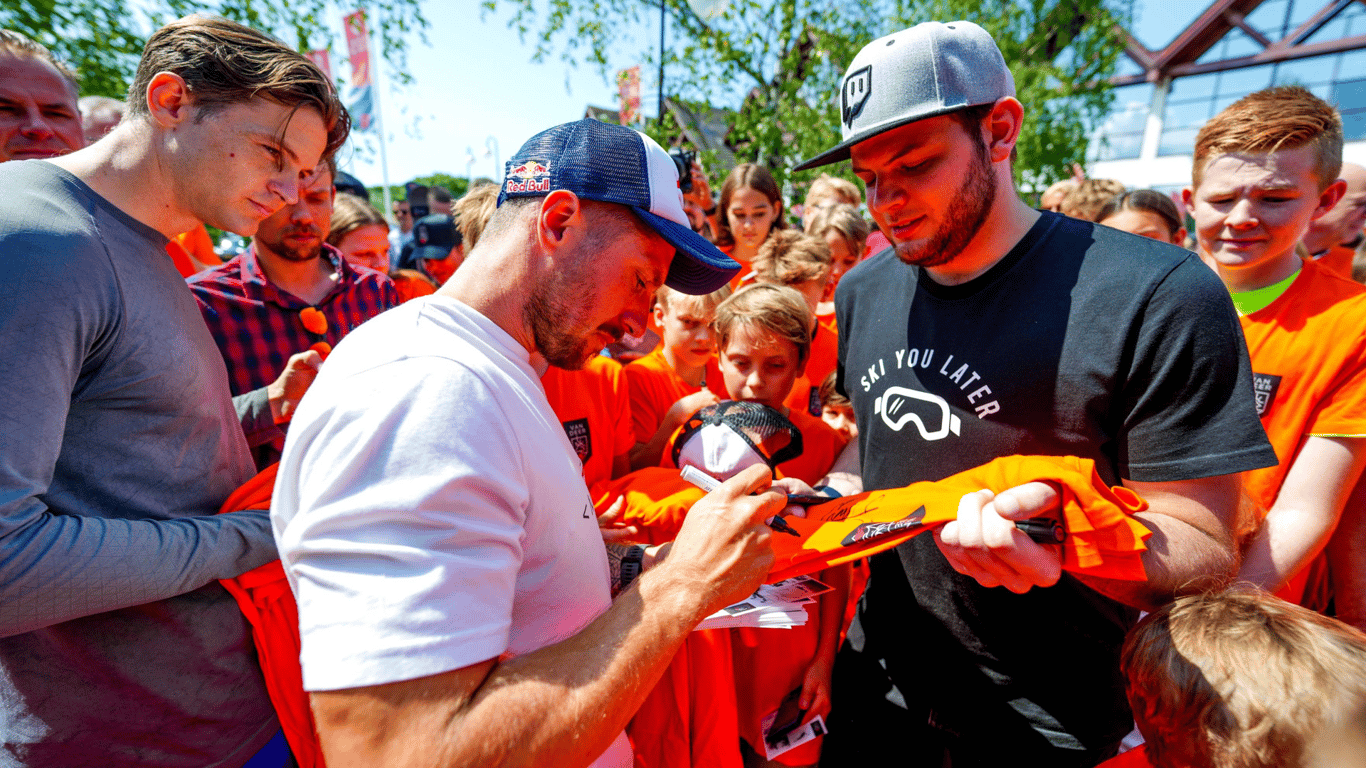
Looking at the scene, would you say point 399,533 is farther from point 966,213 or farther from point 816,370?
point 816,370

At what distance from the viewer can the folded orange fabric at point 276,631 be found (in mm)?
1617

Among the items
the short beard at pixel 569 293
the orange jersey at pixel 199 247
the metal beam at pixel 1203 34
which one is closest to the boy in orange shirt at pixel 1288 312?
the short beard at pixel 569 293

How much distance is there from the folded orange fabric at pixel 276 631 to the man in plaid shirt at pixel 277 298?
1130 millimetres

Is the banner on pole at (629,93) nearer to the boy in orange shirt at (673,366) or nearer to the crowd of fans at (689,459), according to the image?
the boy in orange shirt at (673,366)

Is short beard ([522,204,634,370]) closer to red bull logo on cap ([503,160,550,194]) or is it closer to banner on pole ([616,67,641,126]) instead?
red bull logo on cap ([503,160,550,194])

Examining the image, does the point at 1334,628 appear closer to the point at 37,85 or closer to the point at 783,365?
the point at 783,365

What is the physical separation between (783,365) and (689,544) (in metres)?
1.80

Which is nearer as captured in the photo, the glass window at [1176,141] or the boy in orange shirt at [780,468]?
the boy in orange shirt at [780,468]

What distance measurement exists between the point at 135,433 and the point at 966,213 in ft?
7.05

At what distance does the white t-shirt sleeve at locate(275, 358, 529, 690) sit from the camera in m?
0.88

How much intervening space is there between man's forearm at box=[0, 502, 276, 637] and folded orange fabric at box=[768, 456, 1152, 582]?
1.35 meters

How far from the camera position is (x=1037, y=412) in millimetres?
1656

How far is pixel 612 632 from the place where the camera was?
106cm

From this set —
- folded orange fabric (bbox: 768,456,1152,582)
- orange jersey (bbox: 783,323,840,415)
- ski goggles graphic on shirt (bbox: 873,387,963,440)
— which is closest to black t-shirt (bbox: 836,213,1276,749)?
ski goggles graphic on shirt (bbox: 873,387,963,440)
